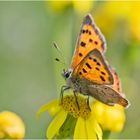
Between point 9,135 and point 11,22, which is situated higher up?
point 11,22

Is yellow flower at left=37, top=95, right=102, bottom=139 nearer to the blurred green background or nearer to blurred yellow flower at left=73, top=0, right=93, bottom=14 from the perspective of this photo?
the blurred green background

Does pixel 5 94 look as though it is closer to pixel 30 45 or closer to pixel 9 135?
pixel 30 45

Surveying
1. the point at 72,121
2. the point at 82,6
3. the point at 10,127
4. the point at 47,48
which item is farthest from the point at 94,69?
the point at 47,48

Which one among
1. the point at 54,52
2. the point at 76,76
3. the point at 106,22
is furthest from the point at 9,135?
the point at 106,22

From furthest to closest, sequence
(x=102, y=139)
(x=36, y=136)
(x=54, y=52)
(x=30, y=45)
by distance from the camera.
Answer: (x=30, y=45)
(x=36, y=136)
(x=54, y=52)
(x=102, y=139)

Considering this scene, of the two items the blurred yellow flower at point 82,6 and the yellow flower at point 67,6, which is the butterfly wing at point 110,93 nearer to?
the yellow flower at point 67,6

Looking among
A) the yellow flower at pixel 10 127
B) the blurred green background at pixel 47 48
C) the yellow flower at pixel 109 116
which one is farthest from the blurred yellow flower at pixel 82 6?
the yellow flower at pixel 10 127

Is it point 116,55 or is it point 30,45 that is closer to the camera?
point 116,55

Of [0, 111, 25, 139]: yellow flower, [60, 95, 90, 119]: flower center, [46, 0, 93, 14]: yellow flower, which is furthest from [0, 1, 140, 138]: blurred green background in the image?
[0, 111, 25, 139]: yellow flower
